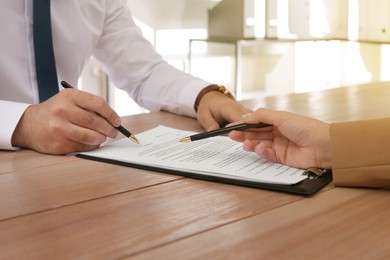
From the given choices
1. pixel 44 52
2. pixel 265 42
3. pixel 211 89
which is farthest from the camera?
pixel 265 42

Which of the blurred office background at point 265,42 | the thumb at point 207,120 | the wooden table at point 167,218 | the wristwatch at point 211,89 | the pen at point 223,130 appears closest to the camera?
the wooden table at point 167,218

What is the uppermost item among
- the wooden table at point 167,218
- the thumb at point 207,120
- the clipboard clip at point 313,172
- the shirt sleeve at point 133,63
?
the shirt sleeve at point 133,63

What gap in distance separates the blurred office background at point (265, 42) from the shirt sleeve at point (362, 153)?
2620 mm

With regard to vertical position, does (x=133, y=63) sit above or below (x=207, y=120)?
above

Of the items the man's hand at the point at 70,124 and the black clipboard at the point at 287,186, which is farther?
the man's hand at the point at 70,124

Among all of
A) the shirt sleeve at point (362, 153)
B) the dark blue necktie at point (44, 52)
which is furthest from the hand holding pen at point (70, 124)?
the shirt sleeve at point (362, 153)

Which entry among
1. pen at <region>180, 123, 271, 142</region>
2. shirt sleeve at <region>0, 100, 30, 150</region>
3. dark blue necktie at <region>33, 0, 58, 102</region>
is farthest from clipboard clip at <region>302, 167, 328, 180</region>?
dark blue necktie at <region>33, 0, 58, 102</region>

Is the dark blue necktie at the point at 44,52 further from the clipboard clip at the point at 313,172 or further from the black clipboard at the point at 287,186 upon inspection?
the clipboard clip at the point at 313,172

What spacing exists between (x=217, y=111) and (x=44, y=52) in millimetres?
385

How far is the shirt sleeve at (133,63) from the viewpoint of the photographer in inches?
57.0

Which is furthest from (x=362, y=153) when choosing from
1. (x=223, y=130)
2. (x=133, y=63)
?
(x=133, y=63)

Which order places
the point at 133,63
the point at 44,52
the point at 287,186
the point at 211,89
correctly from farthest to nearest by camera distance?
the point at 133,63, the point at 211,89, the point at 44,52, the point at 287,186

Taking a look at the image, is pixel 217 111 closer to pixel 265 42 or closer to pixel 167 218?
pixel 167 218

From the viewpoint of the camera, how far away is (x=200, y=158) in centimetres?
83
